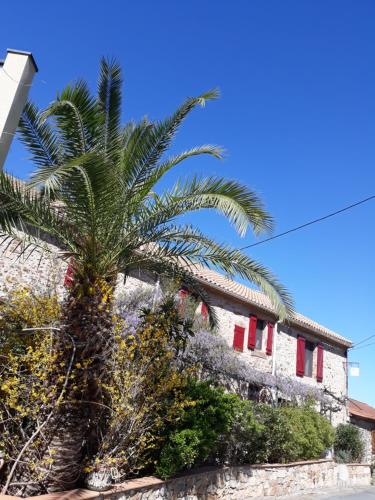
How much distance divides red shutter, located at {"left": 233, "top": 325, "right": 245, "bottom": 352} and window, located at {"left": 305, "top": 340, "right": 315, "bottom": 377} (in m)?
4.82

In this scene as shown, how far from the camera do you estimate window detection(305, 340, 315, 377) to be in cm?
1931

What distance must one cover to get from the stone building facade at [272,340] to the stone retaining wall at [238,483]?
4.04 metres

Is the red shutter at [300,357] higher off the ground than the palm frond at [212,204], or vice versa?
the red shutter at [300,357]

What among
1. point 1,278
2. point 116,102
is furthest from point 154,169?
point 1,278

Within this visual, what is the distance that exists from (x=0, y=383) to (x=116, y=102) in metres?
4.67

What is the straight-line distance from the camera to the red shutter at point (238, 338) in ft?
51.7

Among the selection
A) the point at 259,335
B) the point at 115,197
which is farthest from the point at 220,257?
the point at 259,335

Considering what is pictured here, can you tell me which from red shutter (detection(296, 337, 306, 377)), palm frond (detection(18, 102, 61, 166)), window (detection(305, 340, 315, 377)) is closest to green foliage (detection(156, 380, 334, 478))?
palm frond (detection(18, 102, 61, 166))

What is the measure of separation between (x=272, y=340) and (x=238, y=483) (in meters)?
9.00

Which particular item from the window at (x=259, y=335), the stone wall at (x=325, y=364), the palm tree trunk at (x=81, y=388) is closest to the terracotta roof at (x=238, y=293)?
the stone wall at (x=325, y=364)

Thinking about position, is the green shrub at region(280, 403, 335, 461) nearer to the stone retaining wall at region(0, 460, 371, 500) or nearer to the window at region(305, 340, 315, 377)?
the stone retaining wall at region(0, 460, 371, 500)

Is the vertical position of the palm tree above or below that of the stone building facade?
below

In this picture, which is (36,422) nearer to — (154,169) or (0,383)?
(0,383)

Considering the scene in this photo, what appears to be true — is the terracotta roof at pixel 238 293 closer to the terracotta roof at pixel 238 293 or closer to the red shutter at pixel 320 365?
the terracotta roof at pixel 238 293
